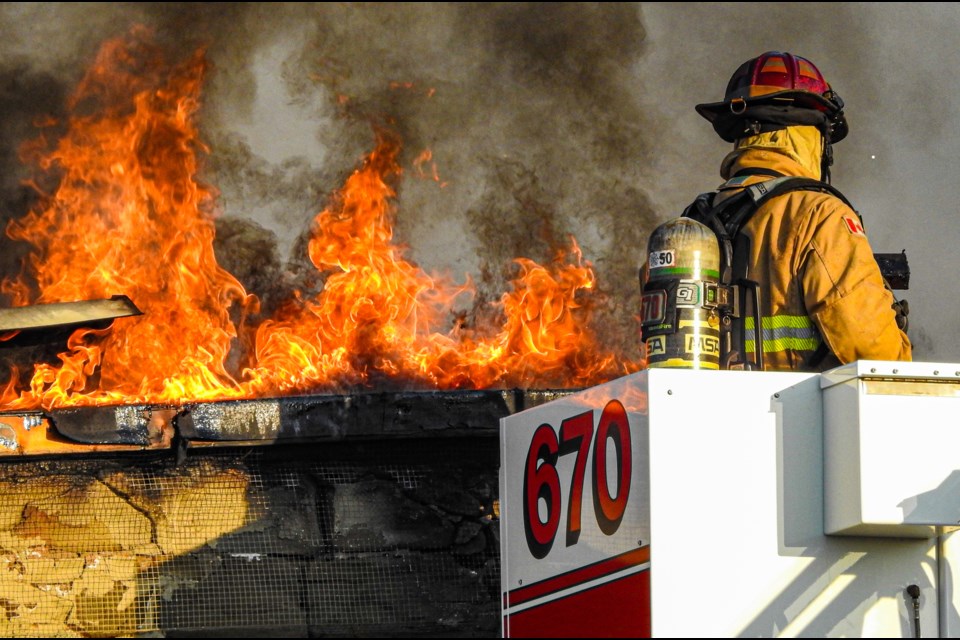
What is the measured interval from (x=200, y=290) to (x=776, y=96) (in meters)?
5.14

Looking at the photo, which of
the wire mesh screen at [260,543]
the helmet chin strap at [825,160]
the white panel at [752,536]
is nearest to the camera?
the white panel at [752,536]

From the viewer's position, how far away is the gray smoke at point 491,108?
385 inches

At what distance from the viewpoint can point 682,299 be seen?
3.91m

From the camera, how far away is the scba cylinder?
3.88 metres

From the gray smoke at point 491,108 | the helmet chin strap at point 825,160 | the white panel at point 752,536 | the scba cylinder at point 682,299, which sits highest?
the gray smoke at point 491,108

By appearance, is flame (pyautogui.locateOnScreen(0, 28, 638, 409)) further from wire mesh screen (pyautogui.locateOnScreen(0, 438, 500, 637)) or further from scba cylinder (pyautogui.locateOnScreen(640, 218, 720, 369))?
scba cylinder (pyautogui.locateOnScreen(640, 218, 720, 369))

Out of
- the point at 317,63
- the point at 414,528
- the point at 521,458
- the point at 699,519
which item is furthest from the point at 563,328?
the point at 699,519

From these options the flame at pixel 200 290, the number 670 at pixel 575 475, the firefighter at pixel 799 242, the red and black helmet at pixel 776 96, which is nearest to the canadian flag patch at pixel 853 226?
the firefighter at pixel 799 242

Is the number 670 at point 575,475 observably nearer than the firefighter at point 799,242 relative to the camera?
Yes

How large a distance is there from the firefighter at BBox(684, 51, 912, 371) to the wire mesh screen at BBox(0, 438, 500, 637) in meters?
2.09

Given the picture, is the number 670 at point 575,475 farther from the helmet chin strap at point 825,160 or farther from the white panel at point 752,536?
the helmet chin strap at point 825,160

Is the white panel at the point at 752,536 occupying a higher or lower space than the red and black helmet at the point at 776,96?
lower

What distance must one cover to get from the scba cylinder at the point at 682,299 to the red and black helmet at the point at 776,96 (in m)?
0.86

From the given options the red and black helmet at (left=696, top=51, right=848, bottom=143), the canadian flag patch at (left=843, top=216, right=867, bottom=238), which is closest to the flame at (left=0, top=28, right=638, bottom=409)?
the red and black helmet at (left=696, top=51, right=848, bottom=143)
